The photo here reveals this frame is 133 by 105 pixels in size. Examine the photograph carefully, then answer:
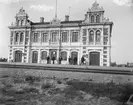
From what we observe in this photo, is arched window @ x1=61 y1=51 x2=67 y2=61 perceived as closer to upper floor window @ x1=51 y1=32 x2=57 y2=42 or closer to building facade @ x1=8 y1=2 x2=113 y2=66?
building facade @ x1=8 y1=2 x2=113 y2=66

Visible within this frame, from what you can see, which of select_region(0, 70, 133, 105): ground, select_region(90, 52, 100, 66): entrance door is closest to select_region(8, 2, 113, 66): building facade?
select_region(90, 52, 100, 66): entrance door

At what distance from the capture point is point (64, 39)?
2706cm

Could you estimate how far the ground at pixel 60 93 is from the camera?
22.7 ft

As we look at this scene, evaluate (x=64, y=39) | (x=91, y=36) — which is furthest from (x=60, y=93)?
(x=64, y=39)

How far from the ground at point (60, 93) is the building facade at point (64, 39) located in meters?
15.6

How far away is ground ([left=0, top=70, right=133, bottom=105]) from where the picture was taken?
6922 mm

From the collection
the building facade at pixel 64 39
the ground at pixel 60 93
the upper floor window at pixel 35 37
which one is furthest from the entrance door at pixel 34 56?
the ground at pixel 60 93

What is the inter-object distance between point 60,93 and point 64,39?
64.2 feet

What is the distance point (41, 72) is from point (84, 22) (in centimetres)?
1633

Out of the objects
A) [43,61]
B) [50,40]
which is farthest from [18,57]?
[50,40]

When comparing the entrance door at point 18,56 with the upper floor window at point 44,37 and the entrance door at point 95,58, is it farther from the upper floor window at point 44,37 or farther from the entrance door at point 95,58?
the entrance door at point 95,58

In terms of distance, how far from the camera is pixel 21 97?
7.43 m

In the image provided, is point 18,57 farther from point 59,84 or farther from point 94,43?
point 59,84

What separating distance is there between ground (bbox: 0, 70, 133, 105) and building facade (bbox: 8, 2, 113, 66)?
1557cm
